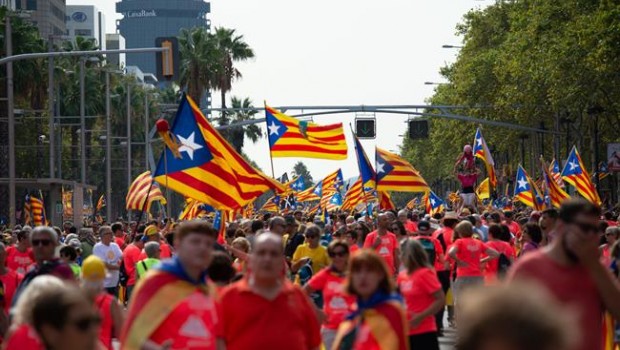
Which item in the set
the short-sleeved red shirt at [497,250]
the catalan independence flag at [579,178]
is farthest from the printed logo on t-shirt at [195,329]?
the catalan independence flag at [579,178]

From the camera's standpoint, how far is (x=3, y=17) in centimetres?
5453

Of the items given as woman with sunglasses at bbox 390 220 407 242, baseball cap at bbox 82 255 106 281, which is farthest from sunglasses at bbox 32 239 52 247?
woman with sunglasses at bbox 390 220 407 242

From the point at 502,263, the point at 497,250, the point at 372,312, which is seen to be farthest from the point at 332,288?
the point at 497,250

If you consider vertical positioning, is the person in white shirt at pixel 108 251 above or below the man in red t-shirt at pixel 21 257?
below

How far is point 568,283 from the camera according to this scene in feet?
22.8

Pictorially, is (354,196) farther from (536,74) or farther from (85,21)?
(85,21)

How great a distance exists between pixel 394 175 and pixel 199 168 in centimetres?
1298

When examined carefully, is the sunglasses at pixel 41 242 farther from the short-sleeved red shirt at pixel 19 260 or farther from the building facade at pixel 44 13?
the building facade at pixel 44 13

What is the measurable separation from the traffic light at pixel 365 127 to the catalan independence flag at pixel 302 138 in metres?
36.3

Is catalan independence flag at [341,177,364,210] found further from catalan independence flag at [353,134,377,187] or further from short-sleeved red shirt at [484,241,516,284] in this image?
short-sleeved red shirt at [484,241,516,284]

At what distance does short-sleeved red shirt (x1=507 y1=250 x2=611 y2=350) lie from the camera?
6.91 meters

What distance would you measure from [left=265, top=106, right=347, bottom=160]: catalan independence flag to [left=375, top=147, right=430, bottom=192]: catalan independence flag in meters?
3.46

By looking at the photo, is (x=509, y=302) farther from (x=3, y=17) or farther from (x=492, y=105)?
(x=492, y=105)

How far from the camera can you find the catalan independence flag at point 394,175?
95.7ft
